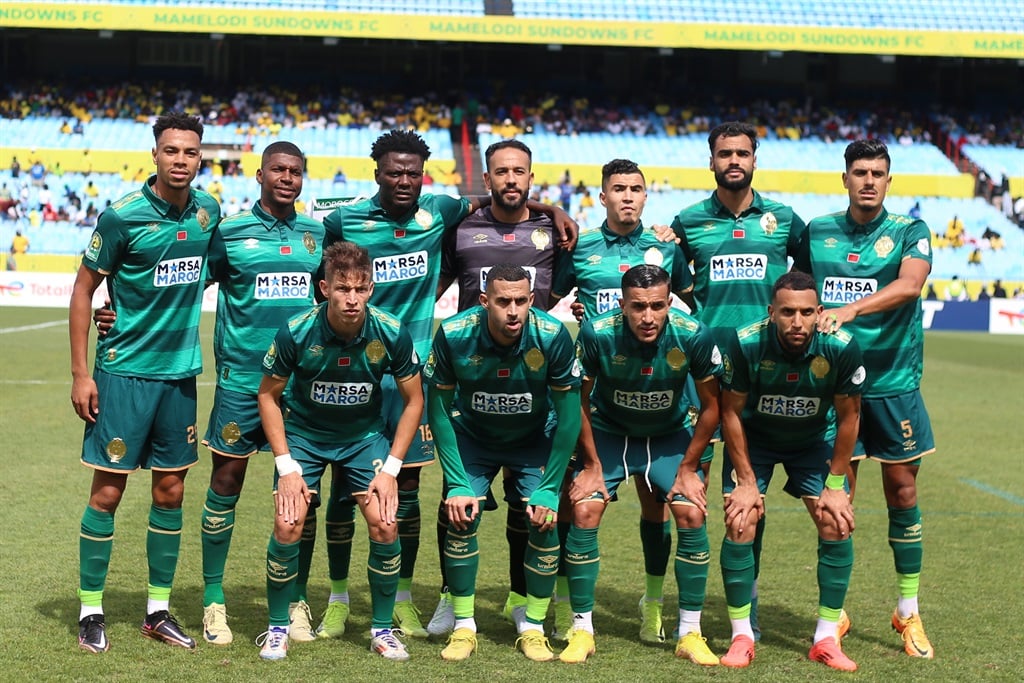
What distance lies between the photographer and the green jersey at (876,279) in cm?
585

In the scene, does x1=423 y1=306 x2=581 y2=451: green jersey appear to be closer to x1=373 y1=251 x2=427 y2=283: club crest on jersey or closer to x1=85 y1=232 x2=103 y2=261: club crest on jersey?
x1=373 y1=251 x2=427 y2=283: club crest on jersey

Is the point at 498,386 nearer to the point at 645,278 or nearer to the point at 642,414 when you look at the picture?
the point at 642,414

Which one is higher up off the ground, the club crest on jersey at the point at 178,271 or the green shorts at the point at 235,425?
the club crest on jersey at the point at 178,271

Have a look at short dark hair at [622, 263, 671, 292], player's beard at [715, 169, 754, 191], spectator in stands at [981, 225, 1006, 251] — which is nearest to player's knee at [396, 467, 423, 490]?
short dark hair at [622, 263, 671, 292]

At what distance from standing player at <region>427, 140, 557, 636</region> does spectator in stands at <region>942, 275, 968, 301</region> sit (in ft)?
86.3

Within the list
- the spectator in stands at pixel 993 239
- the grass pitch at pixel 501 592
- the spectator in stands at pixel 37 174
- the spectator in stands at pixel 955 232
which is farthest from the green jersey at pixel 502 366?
the spectator in stands at pixel 37 174

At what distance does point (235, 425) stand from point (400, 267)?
1105mm

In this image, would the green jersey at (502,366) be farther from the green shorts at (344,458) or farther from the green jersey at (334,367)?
the green shorts at (344,458)

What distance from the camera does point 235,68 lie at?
41.3 metres

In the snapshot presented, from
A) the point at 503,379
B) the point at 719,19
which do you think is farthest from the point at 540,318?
the point at 719,19

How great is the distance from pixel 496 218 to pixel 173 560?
7.53 ft

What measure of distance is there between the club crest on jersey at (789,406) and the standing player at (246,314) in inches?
88.7

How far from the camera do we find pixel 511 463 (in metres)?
5.75

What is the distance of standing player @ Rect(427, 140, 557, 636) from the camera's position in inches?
236
